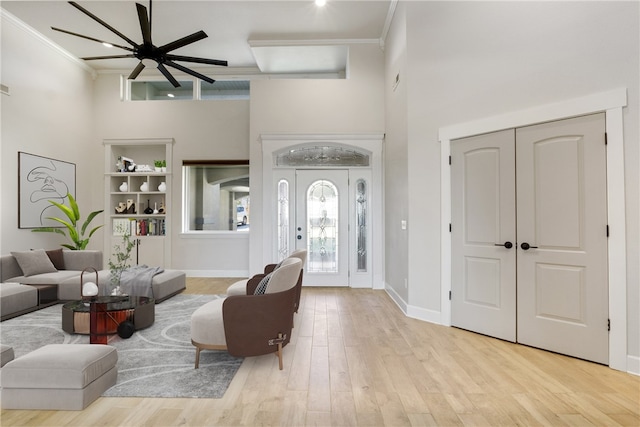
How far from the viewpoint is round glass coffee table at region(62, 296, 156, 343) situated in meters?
3.45

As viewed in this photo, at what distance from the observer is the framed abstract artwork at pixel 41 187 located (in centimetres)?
582

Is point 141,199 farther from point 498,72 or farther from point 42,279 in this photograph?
point 498,72

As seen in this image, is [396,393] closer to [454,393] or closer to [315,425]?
[454,393]

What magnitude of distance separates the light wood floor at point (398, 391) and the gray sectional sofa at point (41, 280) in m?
2.69

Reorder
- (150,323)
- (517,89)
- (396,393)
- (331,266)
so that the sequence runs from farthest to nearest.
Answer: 1. (331,266)
2. (150,323)
3. (517,89)
4. (396,393)

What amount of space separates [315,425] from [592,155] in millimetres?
3250

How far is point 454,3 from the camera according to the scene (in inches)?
159

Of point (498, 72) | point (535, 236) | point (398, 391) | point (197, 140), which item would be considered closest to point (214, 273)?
point (197, 140)

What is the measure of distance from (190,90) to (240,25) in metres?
2.27

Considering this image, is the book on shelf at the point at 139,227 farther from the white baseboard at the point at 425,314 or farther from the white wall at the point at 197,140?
the white baseboard at the point at 425,314

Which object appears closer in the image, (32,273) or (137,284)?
(137,284)

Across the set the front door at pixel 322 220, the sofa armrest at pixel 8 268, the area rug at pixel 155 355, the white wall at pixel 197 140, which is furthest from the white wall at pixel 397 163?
the sofa armrest at pixel 8 268

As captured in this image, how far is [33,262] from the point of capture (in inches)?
203

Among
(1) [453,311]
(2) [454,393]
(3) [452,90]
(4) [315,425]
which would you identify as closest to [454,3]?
(3) [452,90]
